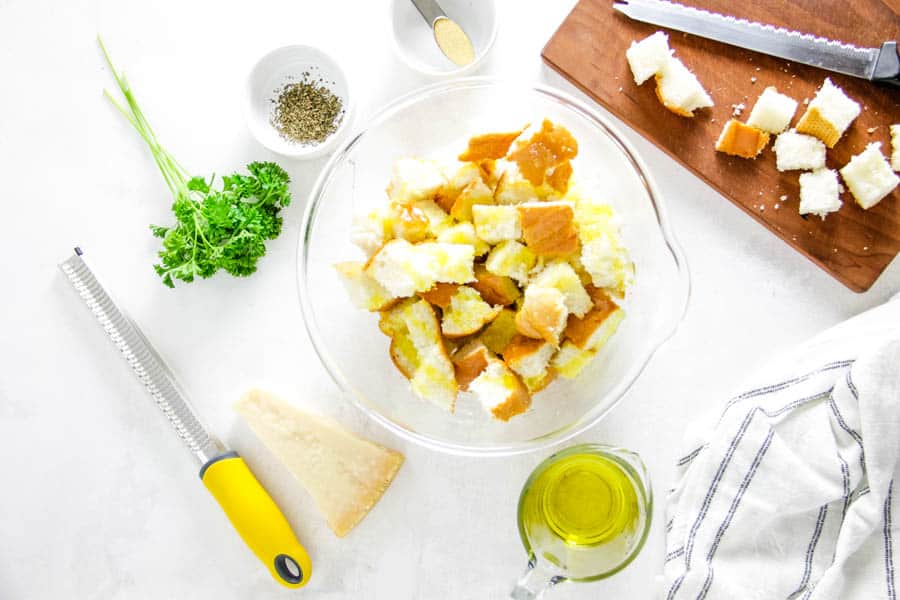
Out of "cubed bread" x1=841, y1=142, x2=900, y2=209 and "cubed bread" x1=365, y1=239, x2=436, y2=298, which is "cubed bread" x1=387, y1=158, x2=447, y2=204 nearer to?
"cubed bread" x1=365, y1=239, x2=436, y2=298

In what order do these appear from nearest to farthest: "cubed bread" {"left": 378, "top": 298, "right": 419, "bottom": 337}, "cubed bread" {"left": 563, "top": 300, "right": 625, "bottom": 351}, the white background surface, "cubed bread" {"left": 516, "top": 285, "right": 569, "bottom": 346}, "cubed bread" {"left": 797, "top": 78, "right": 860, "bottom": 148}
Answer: "cubed bread" {"left": 516, "top": 285, "right": 569, "bottom": 346} → "cubed bread" {"left": 563, "top": 300, "right": 625, "bottom": 351} → "cubed bread" {"left": 378, "top": 298, "right": 419, "bottom": 337} → "cubed bread" {"left": 797, "top": 78, "right": 860, "bottom": 148} → the white background surface

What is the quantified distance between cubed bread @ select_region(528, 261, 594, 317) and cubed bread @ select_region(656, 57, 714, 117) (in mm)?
627

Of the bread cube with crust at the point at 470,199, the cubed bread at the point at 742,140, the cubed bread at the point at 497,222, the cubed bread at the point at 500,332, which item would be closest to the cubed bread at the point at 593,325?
the cubed bread at the point at 500,332

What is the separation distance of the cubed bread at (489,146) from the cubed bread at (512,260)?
9.2 inches

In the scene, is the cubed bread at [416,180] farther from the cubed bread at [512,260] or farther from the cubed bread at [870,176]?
the cubed bread at [870,176]

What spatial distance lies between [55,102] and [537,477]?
1.89 m

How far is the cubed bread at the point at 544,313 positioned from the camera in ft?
5.79

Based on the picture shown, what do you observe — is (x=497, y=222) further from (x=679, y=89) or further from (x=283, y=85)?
(x=283, y=85)

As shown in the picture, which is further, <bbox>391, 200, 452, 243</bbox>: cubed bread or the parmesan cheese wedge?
the parmesan cheese wedge

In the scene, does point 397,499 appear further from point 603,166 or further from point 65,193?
point 65,193

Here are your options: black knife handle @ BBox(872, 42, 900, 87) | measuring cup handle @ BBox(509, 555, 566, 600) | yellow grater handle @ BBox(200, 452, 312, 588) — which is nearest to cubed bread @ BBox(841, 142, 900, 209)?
black knife handle @ BBox(872, 42, 900, 87)

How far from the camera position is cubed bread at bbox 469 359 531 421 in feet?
5.91

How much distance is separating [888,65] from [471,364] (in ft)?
4.65

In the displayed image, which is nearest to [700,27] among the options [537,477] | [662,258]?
[662,258]
